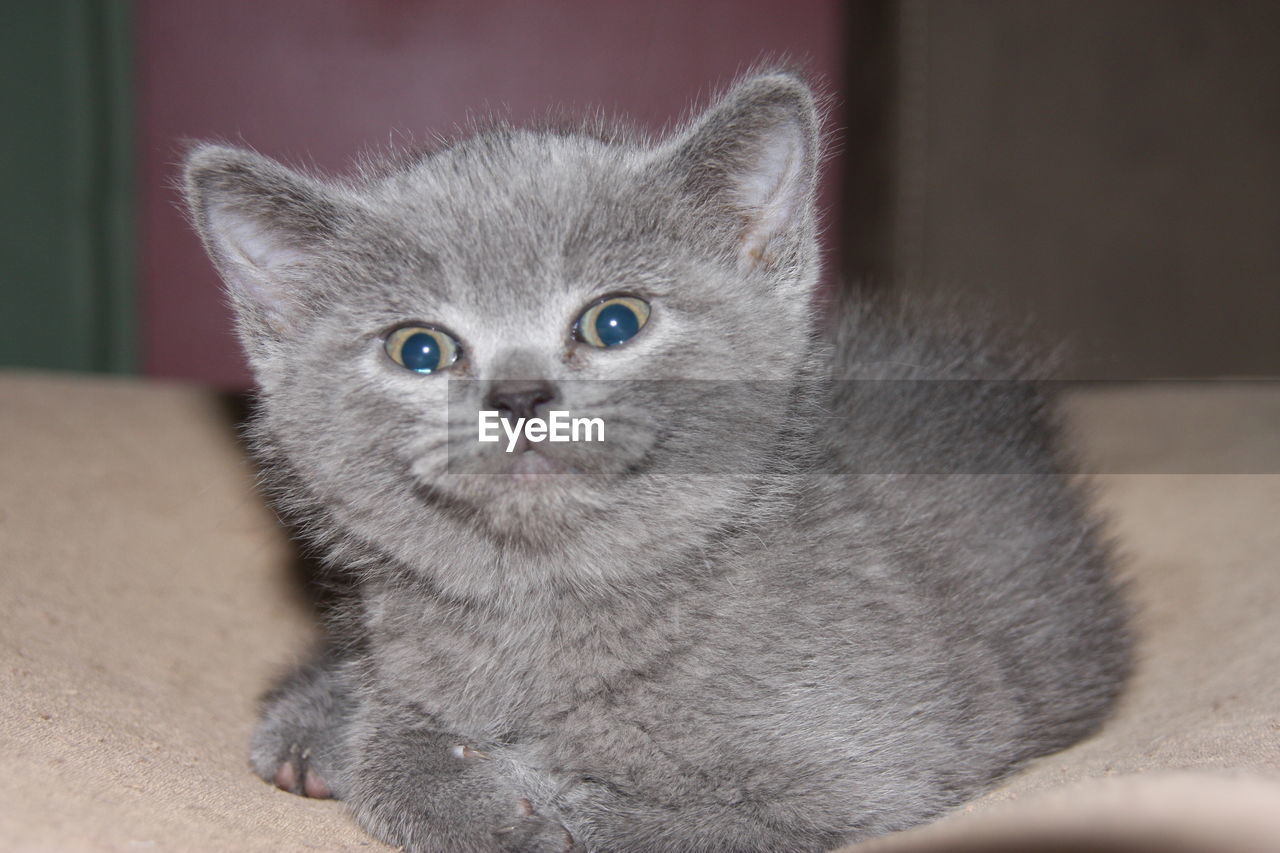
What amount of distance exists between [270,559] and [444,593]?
3.34 ft

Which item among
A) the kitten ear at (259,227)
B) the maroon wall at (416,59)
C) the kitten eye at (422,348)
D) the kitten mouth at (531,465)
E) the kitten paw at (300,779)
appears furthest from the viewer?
the maroon wall at (416,59)

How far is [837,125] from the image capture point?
321 centimetres

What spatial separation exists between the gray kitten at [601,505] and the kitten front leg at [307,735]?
0.24 ft

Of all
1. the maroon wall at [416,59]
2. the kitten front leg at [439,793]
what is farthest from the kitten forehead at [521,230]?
the maroon wall at [416,59]

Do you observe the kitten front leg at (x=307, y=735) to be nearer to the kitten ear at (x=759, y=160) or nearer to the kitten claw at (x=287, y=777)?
the kitten claw at (x=287, y=777)

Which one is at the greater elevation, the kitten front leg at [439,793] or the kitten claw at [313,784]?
the kitten front leg at [439,793]

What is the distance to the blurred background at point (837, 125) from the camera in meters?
3.30

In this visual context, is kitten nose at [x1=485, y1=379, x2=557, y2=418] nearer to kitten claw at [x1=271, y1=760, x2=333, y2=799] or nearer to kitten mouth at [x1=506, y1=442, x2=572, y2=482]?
kitten mouth at [x1=506, y1=442, x2=572, y2=482]

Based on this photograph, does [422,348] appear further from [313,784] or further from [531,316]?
[313,784]

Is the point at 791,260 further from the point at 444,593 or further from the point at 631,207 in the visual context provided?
the point at 444,593

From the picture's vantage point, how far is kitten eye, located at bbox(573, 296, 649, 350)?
1.25 meters

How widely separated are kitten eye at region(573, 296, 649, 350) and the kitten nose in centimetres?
12

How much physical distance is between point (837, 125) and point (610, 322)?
2156mm

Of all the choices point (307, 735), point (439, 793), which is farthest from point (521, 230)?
point (307, 735)
